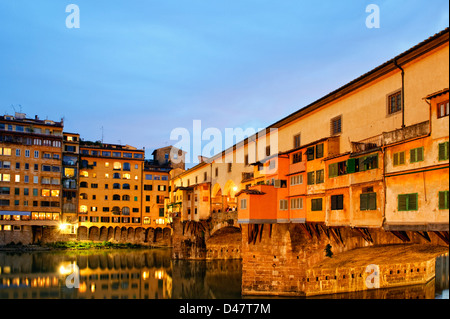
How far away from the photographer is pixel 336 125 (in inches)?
1112

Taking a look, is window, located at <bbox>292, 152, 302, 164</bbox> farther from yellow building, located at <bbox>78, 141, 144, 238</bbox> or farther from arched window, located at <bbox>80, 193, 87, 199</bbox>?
arched window, located at <bbox>80, 193, 87, 199</bbox>

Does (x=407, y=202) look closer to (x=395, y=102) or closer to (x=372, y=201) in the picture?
(x=372, y=201)

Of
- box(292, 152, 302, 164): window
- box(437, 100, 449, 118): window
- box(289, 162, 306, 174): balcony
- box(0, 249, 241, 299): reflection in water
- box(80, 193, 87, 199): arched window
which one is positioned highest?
box(437, 100, 449, 118): window

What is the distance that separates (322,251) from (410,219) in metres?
10.7

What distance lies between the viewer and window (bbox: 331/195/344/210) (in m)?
24.9

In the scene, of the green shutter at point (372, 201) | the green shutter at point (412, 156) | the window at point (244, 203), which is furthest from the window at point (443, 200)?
the window at point (244, 203)

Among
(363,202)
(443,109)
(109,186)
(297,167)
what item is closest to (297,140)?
(297,167)

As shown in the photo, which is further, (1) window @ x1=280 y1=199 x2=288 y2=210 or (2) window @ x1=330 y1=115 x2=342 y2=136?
(1) window @ x1=280 y1=199 x2=288 y2=210

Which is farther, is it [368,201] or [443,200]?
[368,201]

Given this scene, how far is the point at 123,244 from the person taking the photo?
82625mm

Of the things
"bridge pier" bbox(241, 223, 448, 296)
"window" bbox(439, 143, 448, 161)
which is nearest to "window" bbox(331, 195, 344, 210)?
"bridge pier" bbox(241, 223, 448, 296)

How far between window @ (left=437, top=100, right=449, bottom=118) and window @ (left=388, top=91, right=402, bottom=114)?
14.9ft

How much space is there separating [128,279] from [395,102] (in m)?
35.0

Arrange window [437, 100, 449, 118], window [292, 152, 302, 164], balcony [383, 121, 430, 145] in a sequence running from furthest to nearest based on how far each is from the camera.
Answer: window [292, 152, 302, 164]
balcony [383, 121, 430, 145]
window [437, 100, 449, 118]
